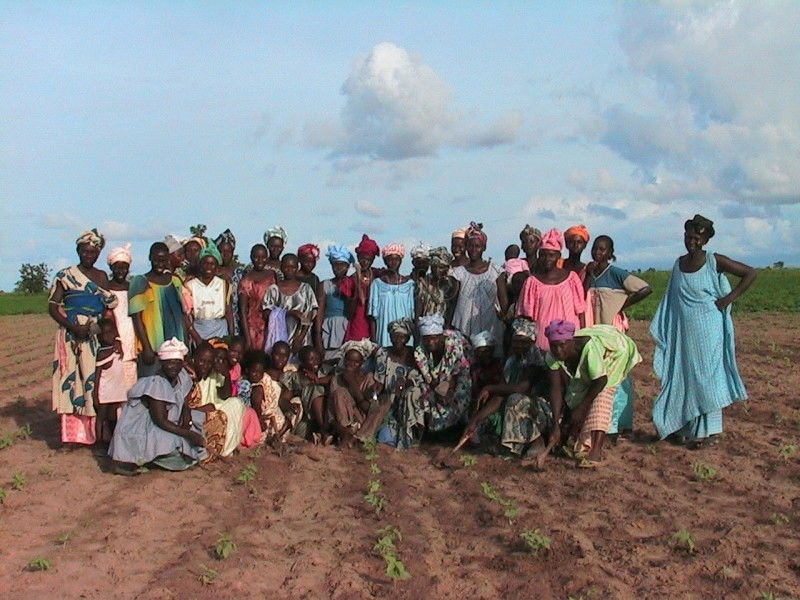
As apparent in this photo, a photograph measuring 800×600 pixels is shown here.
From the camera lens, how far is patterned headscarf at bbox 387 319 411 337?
24.2ft

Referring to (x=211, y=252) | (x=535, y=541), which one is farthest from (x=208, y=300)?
(x=535, y=541)

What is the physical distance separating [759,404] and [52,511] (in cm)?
724

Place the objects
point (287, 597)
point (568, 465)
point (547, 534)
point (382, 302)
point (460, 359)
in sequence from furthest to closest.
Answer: point (382, 302)
point (460, 359)
point (568, 465)
point (547, 534)
point (287, 597)

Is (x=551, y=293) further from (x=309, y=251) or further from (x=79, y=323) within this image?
(x=79, y=323)

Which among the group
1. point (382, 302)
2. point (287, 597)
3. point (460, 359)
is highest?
point (382, 302)

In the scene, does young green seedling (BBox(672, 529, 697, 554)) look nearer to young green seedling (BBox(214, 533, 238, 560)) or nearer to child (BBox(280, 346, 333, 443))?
young green seedling (BBox(214, 533, 238, 560))

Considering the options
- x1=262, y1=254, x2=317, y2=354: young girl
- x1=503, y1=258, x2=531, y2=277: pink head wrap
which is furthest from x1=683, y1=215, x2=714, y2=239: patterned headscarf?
x1=262, y1=254, x2=317, y2=354: young girl

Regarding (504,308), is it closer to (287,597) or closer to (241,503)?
(241,503)

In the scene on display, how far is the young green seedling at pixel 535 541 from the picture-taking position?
180 inches

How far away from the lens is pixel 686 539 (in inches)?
183

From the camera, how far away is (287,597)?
13.6ft

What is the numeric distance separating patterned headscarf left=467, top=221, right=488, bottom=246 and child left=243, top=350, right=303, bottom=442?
2215 millimetres

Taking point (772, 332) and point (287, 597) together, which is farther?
point (772, 332)

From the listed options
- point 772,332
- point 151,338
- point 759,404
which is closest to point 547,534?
point 151,338
